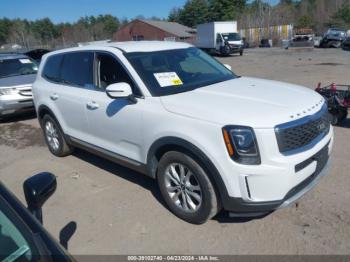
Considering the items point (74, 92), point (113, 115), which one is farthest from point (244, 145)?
point (74, 92)

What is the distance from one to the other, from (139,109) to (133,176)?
144 cm

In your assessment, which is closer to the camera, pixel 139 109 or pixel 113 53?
pixel 139 109

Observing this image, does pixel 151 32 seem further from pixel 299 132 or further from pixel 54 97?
pixel 299 132

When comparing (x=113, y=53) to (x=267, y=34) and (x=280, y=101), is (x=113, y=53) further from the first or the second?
(x=267, y=34)


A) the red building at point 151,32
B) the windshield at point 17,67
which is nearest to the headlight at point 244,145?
the windshield at point 17,67

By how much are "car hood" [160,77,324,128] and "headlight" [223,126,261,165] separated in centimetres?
7

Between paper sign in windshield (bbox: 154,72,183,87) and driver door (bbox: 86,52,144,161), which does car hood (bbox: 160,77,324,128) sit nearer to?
paper sign in windshield (bbox: 154,72,183,87)

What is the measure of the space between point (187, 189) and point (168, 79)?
1.31m

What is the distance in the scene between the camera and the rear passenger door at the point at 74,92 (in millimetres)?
4734

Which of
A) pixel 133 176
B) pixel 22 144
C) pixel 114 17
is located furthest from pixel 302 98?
pixel 114 17

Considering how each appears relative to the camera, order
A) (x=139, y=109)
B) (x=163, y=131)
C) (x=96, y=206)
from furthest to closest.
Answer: (x=96, y=206), (x=139, y=109), (x=163, y=131)

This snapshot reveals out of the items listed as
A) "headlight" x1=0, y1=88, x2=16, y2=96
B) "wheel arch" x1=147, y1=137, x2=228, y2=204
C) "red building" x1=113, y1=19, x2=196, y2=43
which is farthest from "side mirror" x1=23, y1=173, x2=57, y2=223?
"red building" x1=113, y1=19, x2=196, y2=43

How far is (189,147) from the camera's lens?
327 centimetres

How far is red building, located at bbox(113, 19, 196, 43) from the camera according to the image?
58750 millimetres
